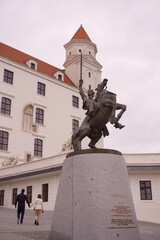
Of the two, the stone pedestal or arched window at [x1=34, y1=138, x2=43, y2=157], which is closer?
the stone pedestal

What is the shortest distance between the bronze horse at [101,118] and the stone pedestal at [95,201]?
922 mm

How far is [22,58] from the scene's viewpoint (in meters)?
41.5

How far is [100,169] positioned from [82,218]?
1.13 meters

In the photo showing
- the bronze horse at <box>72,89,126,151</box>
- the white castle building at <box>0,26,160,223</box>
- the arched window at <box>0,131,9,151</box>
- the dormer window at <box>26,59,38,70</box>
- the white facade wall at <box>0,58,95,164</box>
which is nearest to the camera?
the bronze horse at <box>72,89,126,151</box>

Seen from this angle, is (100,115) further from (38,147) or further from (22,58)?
(22,58)

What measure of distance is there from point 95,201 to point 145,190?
52.8 ft

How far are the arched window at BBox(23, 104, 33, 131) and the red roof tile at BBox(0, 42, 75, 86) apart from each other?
6.12m

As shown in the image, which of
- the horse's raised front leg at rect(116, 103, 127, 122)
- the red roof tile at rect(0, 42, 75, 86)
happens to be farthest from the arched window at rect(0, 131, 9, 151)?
the horse's raised front leg at rect(116, 103, 127, 122)

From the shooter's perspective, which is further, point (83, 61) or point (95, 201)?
point (83, 61)

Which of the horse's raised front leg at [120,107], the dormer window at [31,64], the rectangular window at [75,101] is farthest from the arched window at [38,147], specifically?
the horse's raised front leg at [120,107]

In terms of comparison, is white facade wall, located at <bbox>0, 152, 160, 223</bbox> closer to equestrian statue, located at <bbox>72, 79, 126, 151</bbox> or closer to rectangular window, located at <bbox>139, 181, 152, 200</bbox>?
rectangular window, located at <bbox>139, 181, 152, 200</bbox>

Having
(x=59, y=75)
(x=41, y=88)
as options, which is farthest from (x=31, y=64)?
(x=59, y=75)

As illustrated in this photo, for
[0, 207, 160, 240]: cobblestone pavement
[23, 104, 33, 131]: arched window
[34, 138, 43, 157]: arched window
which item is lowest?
[0, 207, 160, 240]: cobblestone pavement

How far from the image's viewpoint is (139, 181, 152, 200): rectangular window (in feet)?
71.3
